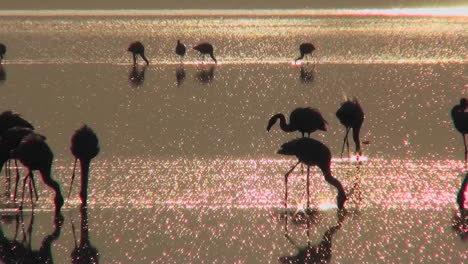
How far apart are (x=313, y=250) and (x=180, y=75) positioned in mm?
14505

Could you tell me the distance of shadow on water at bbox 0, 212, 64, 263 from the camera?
28.6ft

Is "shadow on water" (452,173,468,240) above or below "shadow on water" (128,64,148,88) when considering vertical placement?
above

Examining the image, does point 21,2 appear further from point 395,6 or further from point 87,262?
point 87,262

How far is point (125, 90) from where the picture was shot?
19.8 metres

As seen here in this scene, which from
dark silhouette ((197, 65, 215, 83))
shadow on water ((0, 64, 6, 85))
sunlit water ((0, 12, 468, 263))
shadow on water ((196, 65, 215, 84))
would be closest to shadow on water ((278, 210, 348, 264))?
sunlit water ((0, 12, 468, 263))

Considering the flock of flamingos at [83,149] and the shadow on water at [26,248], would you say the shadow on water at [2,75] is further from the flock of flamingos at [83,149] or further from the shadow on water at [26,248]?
the shadow on water at [26,248]

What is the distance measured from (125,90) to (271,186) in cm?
912

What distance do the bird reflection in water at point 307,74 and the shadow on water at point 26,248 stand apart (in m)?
12.5

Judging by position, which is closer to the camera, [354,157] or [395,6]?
[354,157]

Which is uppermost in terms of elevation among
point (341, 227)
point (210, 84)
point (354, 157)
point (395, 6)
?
point (341, 227)

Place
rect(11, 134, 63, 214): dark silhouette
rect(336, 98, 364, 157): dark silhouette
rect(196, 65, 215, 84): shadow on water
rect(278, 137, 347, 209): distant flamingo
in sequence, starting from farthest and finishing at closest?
rect(196, 65, 215, 84): shadow on water → rect(336, 98, 364, 157): dark silhouette → rect(278, 137, 347, 209): distant flamingo → rect(11, 134, 63, 214): dark silhouette

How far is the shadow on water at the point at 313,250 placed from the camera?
28.5 feet

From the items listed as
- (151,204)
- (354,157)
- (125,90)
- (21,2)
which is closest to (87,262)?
(151,204)

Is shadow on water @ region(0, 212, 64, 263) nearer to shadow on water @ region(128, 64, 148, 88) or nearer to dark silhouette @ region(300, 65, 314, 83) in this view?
shadow on water @ region(128, 64, 148, 88)
